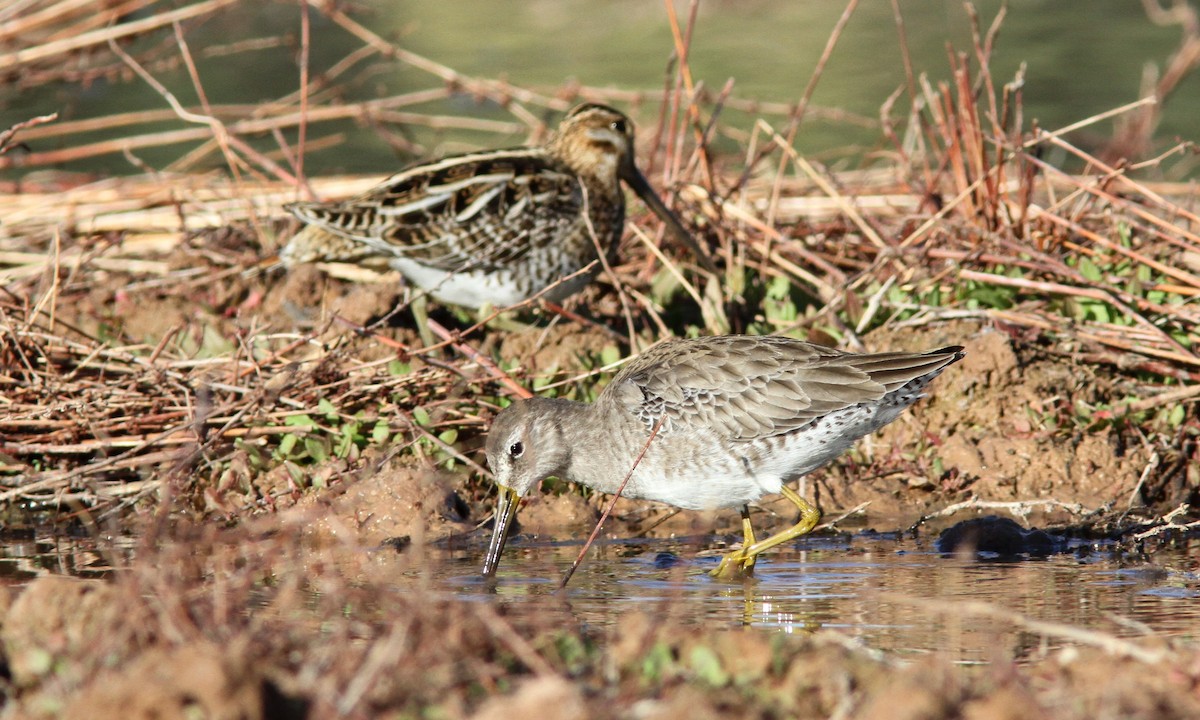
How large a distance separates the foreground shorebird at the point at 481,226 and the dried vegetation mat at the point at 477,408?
0.27 meters

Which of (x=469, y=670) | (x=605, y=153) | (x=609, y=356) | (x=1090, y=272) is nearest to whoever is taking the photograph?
(x=469, y=670)

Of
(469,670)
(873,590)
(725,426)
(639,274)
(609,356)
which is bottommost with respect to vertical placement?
(469,670)

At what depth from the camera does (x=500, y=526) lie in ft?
20.3

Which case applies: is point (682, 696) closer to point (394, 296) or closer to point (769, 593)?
point (769, 593)

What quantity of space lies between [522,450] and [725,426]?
0.92 meters

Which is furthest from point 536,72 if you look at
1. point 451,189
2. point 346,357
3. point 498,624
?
point 498,624

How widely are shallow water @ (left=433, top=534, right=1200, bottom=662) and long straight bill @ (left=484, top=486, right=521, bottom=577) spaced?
0.24 feet

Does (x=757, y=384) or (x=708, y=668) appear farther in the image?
(x=757, y=384)

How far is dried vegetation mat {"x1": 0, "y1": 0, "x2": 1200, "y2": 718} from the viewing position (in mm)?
3838

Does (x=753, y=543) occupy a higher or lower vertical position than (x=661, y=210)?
lower

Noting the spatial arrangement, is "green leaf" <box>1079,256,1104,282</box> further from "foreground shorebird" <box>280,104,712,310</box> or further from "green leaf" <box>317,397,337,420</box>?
"green leaf" <box>317,397,337,420</box>

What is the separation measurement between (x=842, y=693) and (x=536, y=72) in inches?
501

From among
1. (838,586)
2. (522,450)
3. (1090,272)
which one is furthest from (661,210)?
(838,586)

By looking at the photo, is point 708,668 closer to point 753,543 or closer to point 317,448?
point 753,543
